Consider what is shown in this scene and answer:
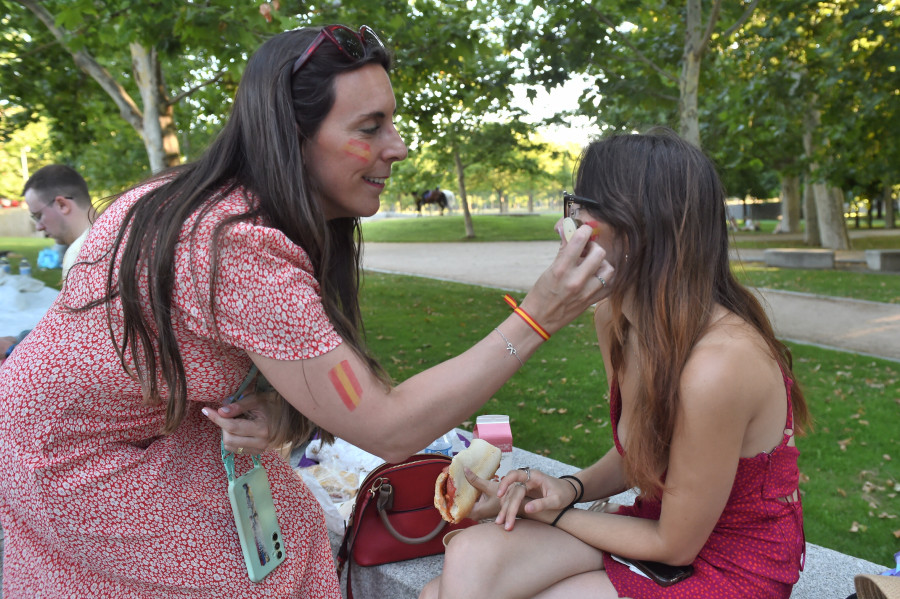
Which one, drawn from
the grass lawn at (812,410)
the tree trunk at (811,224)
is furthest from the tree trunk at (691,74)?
the tree trunk at (811,224)

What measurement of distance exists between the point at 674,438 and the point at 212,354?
3.87 feet

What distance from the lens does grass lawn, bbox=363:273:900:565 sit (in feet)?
13.5

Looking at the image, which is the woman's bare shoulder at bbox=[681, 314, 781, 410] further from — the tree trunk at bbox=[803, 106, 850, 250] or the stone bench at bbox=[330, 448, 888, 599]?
the tree trunk at bbox=[803, 106, 850, 250]

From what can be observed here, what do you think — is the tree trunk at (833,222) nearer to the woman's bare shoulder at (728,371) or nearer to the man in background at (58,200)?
the man in background at (58,200)

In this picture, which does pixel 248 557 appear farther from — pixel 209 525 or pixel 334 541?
pixel 334 541

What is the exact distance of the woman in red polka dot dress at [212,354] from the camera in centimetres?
136

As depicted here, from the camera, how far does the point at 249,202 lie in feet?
4.79

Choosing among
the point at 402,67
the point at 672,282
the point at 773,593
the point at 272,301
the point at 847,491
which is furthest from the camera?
the point at 402,67

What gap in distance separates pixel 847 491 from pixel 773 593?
10.3ft

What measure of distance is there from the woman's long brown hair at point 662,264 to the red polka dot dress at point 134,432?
0.97 meters

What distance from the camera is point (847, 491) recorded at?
4402 mm

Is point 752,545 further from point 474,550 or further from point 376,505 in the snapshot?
point 376,505

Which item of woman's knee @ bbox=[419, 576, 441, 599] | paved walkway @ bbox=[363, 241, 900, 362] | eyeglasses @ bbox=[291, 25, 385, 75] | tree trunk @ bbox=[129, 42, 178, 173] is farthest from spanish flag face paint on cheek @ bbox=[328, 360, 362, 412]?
tree trunk @ bbox=[129, 42, 178, 173]

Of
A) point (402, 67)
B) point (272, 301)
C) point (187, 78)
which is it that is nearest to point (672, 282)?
point (272, 301)
